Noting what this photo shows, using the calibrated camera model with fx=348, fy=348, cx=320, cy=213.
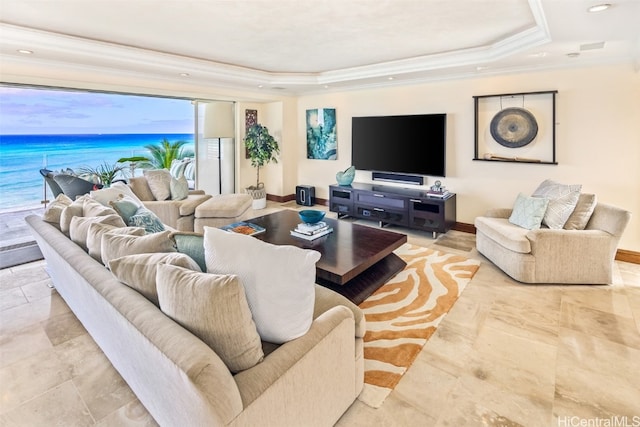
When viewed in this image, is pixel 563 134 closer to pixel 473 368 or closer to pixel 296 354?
pixel 473 368

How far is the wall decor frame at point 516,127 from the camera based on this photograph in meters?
4.34

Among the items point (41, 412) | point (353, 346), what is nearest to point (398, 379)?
point (353, 346)

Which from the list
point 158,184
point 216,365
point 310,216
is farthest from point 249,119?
point 216,365

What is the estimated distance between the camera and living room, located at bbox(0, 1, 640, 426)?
188cm

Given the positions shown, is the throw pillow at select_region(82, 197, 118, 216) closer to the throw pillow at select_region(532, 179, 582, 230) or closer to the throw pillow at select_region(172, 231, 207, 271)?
the throw pillow at select_region(172, 231, 207, 271)

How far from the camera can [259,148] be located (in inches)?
261

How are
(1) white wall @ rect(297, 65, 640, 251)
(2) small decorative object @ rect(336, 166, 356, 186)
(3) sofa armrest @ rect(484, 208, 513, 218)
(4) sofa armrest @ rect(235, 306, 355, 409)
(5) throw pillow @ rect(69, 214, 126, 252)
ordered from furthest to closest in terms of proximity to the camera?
(2) small decorative object @ rect(336, 166, 356, 186)
(3) sofa armrest @ rect(484, 208, 513, 218)
(1) white wall @ rect(297, 65, 640, 251)
(5) throw pillow @ rect(69, 214, 126, 252)
(4) sofa armrest @ rect(235, 306, 355, 409)

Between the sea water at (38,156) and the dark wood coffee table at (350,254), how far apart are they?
485 centimetres

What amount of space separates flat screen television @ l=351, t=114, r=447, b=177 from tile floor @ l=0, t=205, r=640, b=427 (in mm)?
2552

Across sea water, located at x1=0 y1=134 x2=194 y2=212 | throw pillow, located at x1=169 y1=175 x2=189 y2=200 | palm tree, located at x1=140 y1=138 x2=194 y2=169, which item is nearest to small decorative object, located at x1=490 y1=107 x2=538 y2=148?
throw pillow, located at x1=169 y1=175 x2=189 y2=200

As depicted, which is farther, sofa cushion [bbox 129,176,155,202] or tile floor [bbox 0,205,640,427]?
sofa cushion [bbox 129,176,155,202]

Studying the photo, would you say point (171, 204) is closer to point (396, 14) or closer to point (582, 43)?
point (396, 14)

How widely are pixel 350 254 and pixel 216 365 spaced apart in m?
1.98

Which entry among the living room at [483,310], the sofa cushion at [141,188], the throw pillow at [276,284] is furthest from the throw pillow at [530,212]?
the sofa cushion at [141,188]
